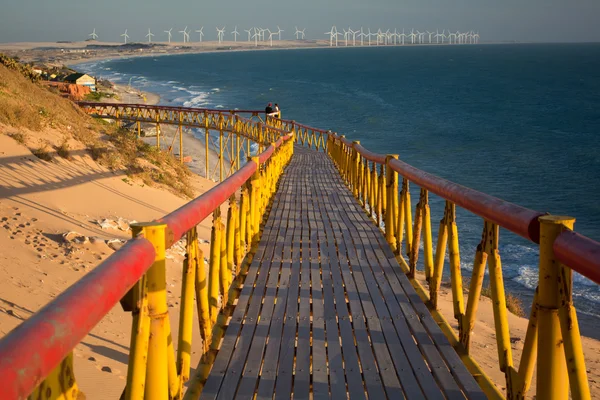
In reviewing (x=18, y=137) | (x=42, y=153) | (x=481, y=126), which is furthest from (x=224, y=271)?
(x=481, y=126)

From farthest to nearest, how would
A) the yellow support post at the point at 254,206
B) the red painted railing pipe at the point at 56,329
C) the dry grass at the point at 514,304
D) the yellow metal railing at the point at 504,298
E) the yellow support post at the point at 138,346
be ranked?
the dry grass at the point at 514,304 → the yellow support post at the point at 254,206 → the yellow metal railing at the point at 504,298 → the yellow support post at the point at 138,346 → the red painted railing pipe at the point at 56,329

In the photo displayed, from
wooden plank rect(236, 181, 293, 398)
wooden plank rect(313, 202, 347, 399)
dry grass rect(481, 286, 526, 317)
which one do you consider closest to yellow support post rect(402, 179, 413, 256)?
wooden plank rect(313, 202, 347, 399)

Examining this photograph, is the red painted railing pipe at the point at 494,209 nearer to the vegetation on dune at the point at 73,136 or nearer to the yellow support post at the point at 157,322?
the yellow support post at the point at 157,322

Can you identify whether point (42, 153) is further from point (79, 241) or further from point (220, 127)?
point (220, 127)

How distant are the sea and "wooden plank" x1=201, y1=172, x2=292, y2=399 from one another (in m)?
10.6

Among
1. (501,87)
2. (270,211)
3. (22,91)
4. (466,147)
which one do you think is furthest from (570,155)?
(501,87)

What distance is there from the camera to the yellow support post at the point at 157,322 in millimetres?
2283

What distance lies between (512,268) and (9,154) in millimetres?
14895

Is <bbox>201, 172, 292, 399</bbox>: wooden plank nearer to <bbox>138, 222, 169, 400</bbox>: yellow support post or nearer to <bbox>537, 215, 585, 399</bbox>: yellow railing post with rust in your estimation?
<bbox>138, 222, 169, 400</bbox>: yellow support post

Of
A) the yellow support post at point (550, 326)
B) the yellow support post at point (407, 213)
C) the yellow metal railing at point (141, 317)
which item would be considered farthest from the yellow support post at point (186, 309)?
the yellow support post at point (407, 213)

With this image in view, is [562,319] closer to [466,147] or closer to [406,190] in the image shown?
[406,190]

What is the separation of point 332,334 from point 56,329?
2.77m

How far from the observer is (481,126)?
61.0 meters

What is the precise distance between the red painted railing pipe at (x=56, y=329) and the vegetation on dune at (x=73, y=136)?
592 inches
